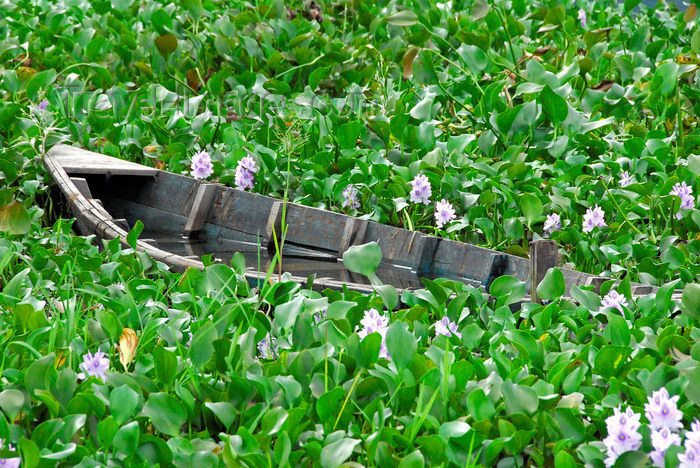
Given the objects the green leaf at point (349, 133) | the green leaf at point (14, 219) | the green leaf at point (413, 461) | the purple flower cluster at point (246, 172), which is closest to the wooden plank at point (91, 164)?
the purple flower cluster at point (246, 172)

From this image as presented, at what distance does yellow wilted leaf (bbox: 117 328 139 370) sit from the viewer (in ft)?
6.43

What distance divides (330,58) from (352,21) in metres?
1.59

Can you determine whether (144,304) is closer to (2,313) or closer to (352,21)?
(2,313)

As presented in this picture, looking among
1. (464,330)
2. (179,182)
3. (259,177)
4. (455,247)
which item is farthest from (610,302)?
(179,182)

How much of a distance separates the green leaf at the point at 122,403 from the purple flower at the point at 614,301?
4.21 feet

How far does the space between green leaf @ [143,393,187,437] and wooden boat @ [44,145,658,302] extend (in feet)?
4.11

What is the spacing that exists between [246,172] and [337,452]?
260cm

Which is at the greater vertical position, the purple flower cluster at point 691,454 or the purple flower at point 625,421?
the purple flower cluster at point 691,454

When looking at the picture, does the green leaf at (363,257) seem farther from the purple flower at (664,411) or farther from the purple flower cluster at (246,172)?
the purple flower cluster at (246,172)

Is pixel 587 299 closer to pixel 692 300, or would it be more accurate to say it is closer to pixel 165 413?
pixel 692 300

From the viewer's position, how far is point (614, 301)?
228 centimetres

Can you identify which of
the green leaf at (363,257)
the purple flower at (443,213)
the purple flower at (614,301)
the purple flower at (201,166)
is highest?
the green leaf at (363,257)

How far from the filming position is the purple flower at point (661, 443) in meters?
1.46

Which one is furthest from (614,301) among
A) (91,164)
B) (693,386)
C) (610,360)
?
(91,164)
